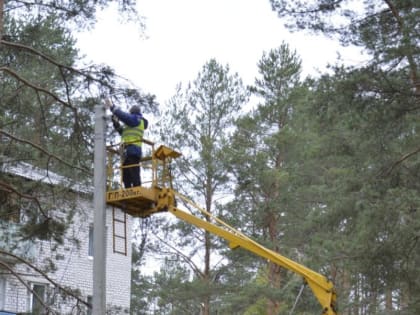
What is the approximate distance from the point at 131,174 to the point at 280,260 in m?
2.79

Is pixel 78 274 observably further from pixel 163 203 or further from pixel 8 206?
pixel 163 203

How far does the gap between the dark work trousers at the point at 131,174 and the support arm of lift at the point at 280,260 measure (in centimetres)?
87

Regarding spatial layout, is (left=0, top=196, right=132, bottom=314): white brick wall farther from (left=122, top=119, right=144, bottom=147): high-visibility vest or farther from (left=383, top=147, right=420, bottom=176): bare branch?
(left=122, top=119, right=144, bottom=147): high-visibility vest

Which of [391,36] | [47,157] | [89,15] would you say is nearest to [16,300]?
[47,157]

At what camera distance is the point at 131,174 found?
13156mm

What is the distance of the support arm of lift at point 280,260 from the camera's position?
1348cm

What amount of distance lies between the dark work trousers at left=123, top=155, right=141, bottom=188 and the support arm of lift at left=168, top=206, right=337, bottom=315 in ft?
2.84

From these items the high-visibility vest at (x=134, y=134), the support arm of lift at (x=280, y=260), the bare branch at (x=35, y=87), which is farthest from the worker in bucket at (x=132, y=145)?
the bare branch at (x=35, y=87)

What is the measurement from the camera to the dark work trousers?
43.1 feet

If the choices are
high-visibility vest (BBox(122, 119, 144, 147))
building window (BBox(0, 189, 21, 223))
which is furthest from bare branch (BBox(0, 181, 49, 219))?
high-visibility vest (BBox(122, 119, 144, 147))

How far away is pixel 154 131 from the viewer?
31.1m

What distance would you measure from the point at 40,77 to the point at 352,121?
→ 720 cm

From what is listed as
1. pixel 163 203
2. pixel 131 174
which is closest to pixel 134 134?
pixel 131 174

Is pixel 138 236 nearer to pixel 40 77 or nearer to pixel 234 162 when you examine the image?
pixel 234 162
